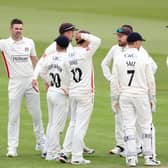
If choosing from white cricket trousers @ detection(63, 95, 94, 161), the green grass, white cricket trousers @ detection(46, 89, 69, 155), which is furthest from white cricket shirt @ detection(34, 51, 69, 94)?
the green grass

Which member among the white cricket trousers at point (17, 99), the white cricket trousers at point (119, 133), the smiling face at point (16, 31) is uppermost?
the smiling face at point (16, 31)

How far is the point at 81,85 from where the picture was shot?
1395 centimetres

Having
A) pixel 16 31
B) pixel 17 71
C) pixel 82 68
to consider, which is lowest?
pixel 17 71

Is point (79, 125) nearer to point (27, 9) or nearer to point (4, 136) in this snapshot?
point (4, 136)

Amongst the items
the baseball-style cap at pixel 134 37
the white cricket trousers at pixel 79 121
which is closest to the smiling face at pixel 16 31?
the white cricket trousers at pixel 79 121

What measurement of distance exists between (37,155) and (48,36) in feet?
79.2

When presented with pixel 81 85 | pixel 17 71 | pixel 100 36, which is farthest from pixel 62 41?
pixel 100 36

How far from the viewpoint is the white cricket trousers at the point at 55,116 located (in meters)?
14.2

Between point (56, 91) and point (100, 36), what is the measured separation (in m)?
25.5

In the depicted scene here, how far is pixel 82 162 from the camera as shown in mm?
14008

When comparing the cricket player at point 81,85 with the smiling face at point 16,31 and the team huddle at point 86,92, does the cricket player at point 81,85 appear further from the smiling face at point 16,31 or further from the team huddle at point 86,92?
the smiling face at point 16,31

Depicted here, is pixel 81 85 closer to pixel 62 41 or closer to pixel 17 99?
pixel 62 41

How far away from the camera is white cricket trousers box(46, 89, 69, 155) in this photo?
14.2m

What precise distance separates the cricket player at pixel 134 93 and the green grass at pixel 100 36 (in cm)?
42
